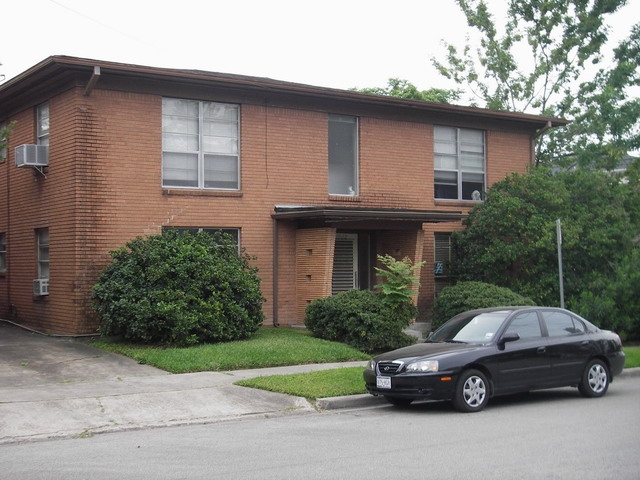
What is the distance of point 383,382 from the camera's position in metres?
11.3

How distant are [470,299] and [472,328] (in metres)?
Result: 6.15

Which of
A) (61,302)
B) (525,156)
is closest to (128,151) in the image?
(61,302)

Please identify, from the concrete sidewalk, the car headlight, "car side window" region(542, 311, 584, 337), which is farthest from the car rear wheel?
"car side window" region(542, 311, 584, 337)

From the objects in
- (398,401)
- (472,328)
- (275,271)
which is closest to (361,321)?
(275,271)

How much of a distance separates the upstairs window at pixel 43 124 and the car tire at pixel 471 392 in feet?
39.7

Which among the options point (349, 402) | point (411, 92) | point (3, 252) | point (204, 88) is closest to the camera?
point (349, 402)

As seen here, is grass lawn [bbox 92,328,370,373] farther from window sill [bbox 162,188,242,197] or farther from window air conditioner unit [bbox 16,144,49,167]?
window air conditioner unit [bbox 16,144,49,167]

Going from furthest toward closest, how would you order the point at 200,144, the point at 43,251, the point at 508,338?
the point at 43,251, the point at 200,144, the point at 508,338

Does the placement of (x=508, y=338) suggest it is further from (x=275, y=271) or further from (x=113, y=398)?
(x=275, y=271)

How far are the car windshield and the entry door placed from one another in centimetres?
866

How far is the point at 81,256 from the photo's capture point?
17422 millimetres

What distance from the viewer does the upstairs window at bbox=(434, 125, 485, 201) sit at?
22844mm

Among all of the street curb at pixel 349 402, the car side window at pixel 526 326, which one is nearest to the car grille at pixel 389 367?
the street curb at pixel 349 402

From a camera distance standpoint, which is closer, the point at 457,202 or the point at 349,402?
the point at 349,402
